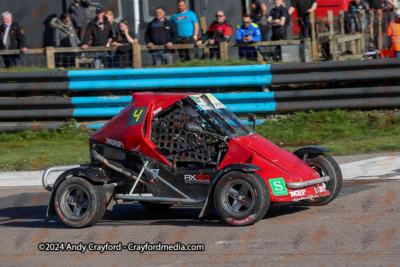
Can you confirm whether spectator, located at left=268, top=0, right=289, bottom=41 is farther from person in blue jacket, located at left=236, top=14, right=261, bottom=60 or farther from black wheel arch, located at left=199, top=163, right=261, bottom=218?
black wheel arch, located at left=199, top=163, right=261, bottom=218

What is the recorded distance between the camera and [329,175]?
7508 millimetres

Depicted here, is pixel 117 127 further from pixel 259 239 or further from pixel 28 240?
pixel 259 239

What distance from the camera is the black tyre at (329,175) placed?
7500mm

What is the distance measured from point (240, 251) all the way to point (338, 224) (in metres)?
1.32

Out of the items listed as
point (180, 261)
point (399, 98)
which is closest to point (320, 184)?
point (180, 261)

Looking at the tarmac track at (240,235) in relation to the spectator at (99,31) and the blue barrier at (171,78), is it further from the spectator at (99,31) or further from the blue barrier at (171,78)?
the spectator at (99,31)

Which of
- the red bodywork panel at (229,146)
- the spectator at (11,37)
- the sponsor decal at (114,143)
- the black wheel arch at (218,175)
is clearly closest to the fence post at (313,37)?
the red bodywork panel at (229,146)

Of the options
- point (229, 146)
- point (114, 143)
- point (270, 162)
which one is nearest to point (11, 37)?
point (114, 143)

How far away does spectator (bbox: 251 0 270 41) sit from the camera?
14.5 meters

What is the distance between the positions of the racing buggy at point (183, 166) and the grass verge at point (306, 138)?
3.53 m

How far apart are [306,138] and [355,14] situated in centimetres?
562

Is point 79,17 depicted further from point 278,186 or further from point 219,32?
point 278,186

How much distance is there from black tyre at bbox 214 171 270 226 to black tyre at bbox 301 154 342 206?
118 cm

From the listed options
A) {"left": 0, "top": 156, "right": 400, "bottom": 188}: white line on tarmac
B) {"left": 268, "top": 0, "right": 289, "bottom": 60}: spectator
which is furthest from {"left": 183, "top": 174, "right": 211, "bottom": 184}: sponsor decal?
{"left": 268, "top": 0, "right": 289, "bottom": 60}: spectator
